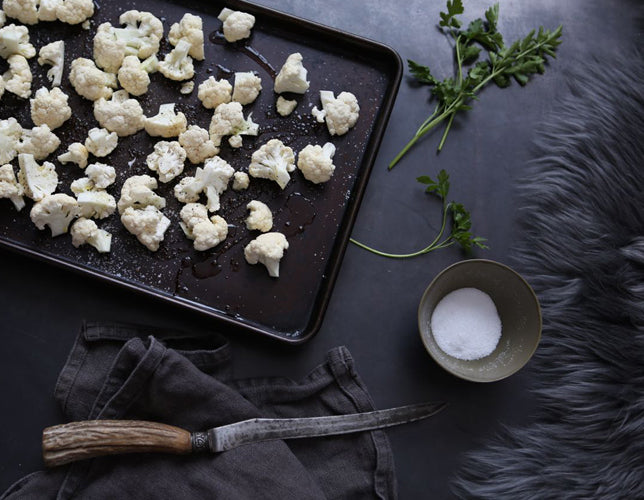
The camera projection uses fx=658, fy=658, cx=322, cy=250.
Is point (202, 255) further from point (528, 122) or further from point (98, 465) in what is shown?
point (528, 122)

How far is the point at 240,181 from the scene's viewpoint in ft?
5.90

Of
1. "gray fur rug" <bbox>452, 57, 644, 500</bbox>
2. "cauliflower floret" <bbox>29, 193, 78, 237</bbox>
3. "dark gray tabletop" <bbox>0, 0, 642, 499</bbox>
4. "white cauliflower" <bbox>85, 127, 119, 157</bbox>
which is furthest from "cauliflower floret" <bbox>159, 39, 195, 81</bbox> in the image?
"gray fur rug" <bbox>452, 57, 644, 500</bbox>

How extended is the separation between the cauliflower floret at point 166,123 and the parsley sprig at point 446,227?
1.89ft

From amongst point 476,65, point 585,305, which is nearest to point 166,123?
point 476,65

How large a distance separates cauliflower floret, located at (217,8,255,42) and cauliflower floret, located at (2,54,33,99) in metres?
0.55

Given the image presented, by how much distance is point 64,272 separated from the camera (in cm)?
182

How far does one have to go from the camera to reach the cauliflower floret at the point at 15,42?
5.87 feet

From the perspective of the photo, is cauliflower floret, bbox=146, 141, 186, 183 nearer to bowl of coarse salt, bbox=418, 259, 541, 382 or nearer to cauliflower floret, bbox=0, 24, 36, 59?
cauliflower floret, bbox=0, 24, 36, 59

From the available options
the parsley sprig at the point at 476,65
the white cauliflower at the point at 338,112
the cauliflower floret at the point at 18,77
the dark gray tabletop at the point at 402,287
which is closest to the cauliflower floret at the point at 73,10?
the cauliflower floret at the point at 18,77

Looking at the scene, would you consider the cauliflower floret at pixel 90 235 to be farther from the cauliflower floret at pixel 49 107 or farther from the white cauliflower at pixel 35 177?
the cauliflower floret at pixel 49 107

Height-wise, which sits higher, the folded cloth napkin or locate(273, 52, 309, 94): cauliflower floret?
locate(273, 52, 309, 94): cauliflower floret

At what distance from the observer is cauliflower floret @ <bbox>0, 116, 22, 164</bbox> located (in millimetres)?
1765

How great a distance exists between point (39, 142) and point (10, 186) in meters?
0.14

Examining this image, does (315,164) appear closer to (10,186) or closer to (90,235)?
(90,235)
